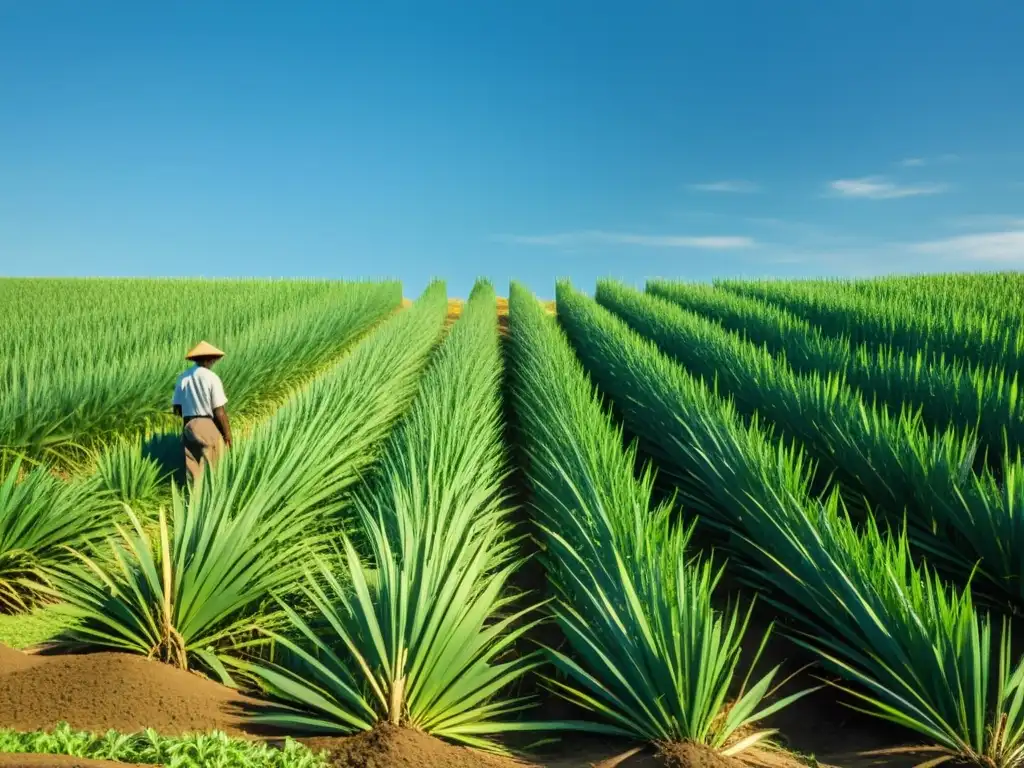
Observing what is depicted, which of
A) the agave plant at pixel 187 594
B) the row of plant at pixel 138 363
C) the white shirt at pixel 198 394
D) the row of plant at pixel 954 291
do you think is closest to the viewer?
the agave plant at pixel 187 594

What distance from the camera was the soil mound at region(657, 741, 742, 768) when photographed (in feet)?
8.25

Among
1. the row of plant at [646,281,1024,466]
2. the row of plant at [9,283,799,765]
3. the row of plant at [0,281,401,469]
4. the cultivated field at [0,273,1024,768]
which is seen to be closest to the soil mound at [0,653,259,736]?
the cultivated field at [0,273,1024,768]

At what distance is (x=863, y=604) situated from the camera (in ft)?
10.5

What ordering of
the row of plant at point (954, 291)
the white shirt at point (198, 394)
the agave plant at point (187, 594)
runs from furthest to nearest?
1. the row of plant at point (954, 291)
2. the white shirt at point (198, 394)
3. the agave plant at point (187, 594)

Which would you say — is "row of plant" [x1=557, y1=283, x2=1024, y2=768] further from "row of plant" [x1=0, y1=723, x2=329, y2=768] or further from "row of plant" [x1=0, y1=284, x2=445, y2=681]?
"row of plant" [x1=0, y1=284, x2=445, y2=681]

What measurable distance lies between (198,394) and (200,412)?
6.1 inches

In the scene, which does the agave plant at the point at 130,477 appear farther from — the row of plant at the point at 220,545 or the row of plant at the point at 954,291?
the row of plant at the point at 954,291

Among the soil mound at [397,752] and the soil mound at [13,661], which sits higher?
the soil mound at [397,752]

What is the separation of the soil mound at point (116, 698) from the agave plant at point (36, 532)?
6.59 feet

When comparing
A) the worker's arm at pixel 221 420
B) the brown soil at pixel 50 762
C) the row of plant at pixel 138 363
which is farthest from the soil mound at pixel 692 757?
the row of plant at pixel 138 363

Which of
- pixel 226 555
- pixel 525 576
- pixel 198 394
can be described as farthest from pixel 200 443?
pixel 525 576

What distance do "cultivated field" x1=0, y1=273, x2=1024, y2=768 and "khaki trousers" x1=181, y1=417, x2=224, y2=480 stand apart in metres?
0.33

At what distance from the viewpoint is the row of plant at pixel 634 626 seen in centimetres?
277

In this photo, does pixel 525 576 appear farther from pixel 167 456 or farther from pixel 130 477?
pixel 167 456
